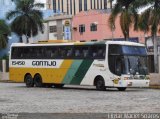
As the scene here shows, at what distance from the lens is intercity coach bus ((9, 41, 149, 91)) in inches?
1257

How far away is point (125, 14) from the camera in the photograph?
177ft

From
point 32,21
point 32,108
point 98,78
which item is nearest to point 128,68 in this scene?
point 98,78

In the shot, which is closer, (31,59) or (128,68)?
(128,68)

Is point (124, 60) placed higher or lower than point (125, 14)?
lower

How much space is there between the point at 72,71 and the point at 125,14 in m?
20.8

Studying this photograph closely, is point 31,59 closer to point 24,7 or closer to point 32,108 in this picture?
point 32,108

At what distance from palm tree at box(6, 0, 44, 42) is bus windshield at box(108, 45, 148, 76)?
43.6 meters

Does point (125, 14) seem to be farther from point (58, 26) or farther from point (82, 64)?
point (58, 26)

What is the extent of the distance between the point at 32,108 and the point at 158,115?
5.67 meters

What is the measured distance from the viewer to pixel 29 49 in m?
38.1

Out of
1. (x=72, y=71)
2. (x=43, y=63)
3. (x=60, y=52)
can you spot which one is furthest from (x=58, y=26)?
(x=72, y=71)

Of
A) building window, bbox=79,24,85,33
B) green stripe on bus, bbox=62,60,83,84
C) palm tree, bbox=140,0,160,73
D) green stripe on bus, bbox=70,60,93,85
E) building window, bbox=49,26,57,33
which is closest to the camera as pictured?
green stripe on bus, bbox=70,60,93,85

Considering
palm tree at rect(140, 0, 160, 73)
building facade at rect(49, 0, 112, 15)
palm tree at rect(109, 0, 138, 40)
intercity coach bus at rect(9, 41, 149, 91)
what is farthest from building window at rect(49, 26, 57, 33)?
building facade at rect(49, 0, 112, 15)

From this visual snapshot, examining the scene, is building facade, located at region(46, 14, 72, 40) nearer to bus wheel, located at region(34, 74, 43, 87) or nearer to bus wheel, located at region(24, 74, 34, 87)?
bus wheel, located at region(24, 74, 34, 87)
